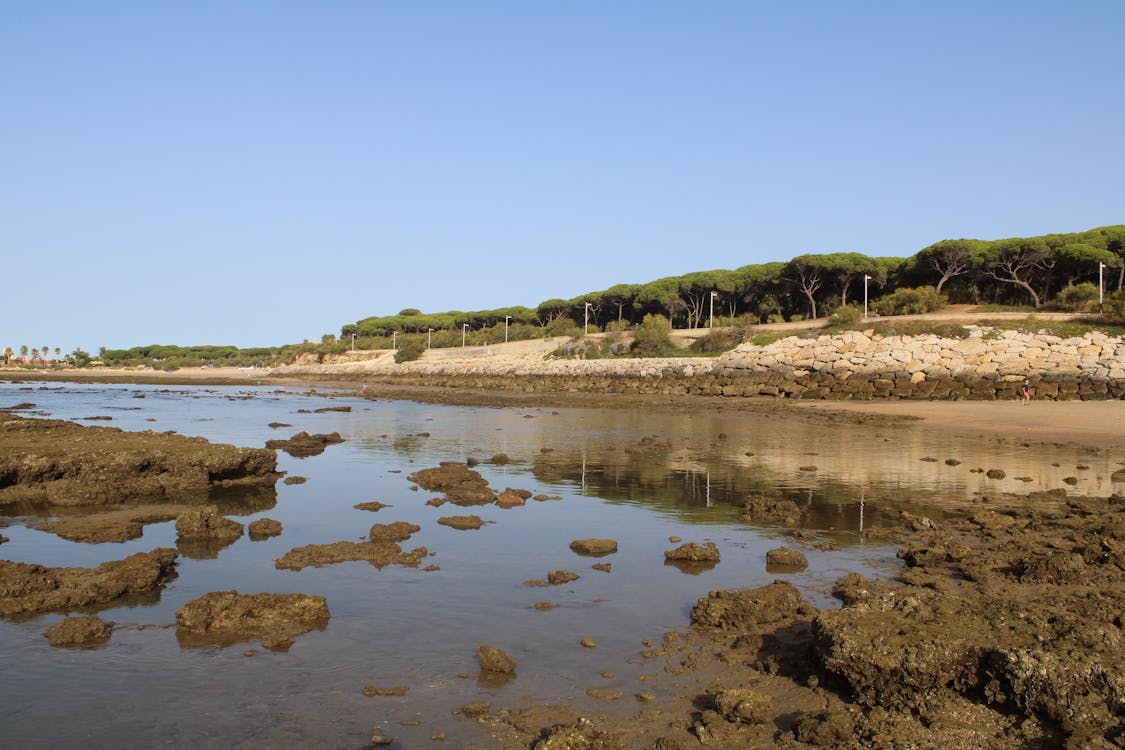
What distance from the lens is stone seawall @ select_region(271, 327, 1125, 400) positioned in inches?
1724

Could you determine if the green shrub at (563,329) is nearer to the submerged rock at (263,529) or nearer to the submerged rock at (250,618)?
the submerged rock at (263,529)

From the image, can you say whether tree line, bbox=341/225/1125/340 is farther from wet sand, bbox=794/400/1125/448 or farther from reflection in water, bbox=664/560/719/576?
reflection in water, bbox=664/560/719/576

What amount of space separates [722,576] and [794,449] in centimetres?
1604

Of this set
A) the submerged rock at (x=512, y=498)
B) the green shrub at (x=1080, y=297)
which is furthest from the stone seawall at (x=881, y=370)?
the submerged rock at (x=512, y=498)

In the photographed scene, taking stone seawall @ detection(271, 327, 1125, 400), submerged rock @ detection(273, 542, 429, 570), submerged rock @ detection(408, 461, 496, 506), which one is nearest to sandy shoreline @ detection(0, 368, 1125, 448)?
stone seawall @ detection(271, 327, 1125, 400)

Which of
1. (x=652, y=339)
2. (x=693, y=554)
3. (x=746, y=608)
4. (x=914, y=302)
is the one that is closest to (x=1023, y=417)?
(x=693, y=554)

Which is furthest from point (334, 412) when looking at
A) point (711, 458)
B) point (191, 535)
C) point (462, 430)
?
point (191, 535)

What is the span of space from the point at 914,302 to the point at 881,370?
2251cm

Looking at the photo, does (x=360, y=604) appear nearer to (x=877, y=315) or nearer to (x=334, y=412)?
(x=334, y=412)

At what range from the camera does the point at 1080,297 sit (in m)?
59.2

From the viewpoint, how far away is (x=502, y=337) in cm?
12462

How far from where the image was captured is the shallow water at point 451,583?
21.3 ft

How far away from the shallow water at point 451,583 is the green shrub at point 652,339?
55516 mm

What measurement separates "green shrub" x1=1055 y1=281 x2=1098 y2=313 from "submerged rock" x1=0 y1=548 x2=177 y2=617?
66037 mm
